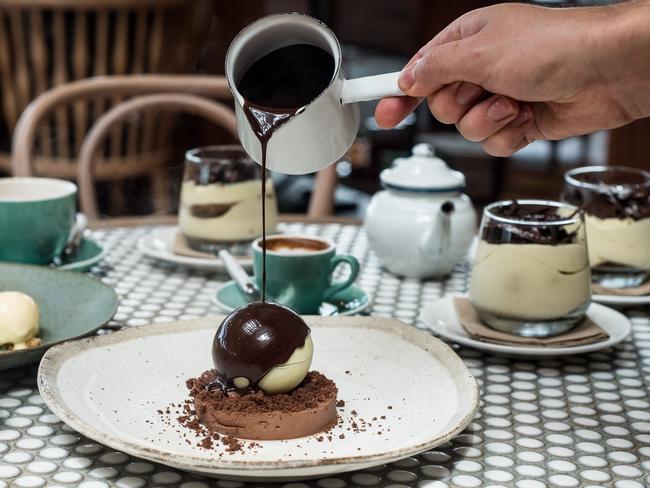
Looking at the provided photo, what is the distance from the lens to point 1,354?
2.96 feet

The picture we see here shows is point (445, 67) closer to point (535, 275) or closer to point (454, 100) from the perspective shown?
point (454, 100)

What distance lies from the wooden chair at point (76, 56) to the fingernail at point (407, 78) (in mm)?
2033

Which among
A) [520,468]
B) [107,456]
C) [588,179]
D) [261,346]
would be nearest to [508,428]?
[520,468]

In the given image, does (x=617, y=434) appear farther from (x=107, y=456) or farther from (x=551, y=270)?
(x=107, y=456)

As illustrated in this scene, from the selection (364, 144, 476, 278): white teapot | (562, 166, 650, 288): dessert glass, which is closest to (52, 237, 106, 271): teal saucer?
(364, 144, 476, 278): white teapot

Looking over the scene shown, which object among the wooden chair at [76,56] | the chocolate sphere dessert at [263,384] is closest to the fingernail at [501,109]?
the chocolate sphere dessert at [263,384]

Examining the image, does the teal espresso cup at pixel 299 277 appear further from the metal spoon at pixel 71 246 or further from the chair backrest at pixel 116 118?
the chair backrest at pixel 116 118

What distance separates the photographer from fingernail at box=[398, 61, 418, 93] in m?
0.95

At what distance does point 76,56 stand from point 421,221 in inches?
72.8

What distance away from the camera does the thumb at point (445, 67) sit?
0.96m

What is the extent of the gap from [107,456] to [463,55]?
500 millimetres

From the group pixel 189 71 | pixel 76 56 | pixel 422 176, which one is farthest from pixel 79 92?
pixel 189 71

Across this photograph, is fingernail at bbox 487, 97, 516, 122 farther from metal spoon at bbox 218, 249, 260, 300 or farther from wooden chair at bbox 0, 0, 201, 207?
wooden chair at bbox 0, 0, 201, 207

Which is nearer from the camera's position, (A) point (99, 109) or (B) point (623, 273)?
(B) point (623, 273)
